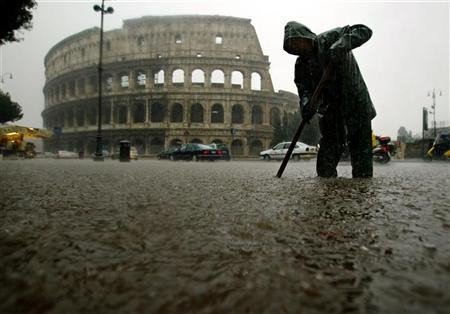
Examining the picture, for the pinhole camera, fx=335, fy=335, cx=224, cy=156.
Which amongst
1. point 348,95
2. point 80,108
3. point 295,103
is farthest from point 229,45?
point 348,95

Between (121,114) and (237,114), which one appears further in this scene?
(121,114)

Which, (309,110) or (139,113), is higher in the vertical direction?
(139,113)

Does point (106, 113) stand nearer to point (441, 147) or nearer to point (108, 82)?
point (108, 82)

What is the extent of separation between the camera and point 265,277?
59cm

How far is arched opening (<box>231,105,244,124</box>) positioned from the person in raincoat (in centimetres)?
3447

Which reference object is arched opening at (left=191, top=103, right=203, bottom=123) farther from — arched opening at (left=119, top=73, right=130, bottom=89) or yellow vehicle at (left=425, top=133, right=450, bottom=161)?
yellow vehicle at (left=425, top=133, right=450, bottom=161)

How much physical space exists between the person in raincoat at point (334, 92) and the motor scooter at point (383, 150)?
8.18 meters

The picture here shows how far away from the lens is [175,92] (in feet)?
120

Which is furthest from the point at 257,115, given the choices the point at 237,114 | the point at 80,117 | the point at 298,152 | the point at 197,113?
the point at 80,117

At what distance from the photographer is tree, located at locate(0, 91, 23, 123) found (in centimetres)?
3484

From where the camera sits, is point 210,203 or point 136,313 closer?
point 136,313

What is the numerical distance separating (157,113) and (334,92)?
35893 millimetres

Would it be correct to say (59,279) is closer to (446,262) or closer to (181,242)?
(181,242)

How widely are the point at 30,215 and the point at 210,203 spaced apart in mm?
764
